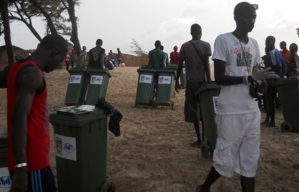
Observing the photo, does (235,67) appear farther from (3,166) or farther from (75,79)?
(75,79)

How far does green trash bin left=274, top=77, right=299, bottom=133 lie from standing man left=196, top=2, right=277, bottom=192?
3.97 metres

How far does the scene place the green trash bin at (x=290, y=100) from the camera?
7352 millimetres

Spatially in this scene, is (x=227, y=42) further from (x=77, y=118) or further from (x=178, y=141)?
(x=178, y=141)

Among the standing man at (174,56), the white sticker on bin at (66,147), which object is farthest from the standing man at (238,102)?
the standing man at (174,56)

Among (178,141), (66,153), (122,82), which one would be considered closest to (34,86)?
(66,153)

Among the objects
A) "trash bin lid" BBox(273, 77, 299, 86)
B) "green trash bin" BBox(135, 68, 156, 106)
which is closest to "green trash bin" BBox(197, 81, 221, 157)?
"trash bin lid" BBox(273, 77, 299, 86)

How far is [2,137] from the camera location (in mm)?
3404

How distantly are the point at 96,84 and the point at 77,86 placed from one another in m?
0.50

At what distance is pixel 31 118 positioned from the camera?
102 inches

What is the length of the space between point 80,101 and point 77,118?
6.48 m

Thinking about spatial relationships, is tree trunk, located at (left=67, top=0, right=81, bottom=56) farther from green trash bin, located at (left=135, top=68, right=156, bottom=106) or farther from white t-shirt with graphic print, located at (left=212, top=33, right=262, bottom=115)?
white t-shirt with graphic print, located at (left=212, top=33, right=262, bottom=115)

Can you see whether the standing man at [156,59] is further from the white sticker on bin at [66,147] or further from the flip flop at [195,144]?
the white sticker on bin at [66,147]

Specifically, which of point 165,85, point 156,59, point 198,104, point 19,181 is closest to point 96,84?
point 165,85

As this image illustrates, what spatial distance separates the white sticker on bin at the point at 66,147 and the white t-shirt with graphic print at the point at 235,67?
1.41 m
